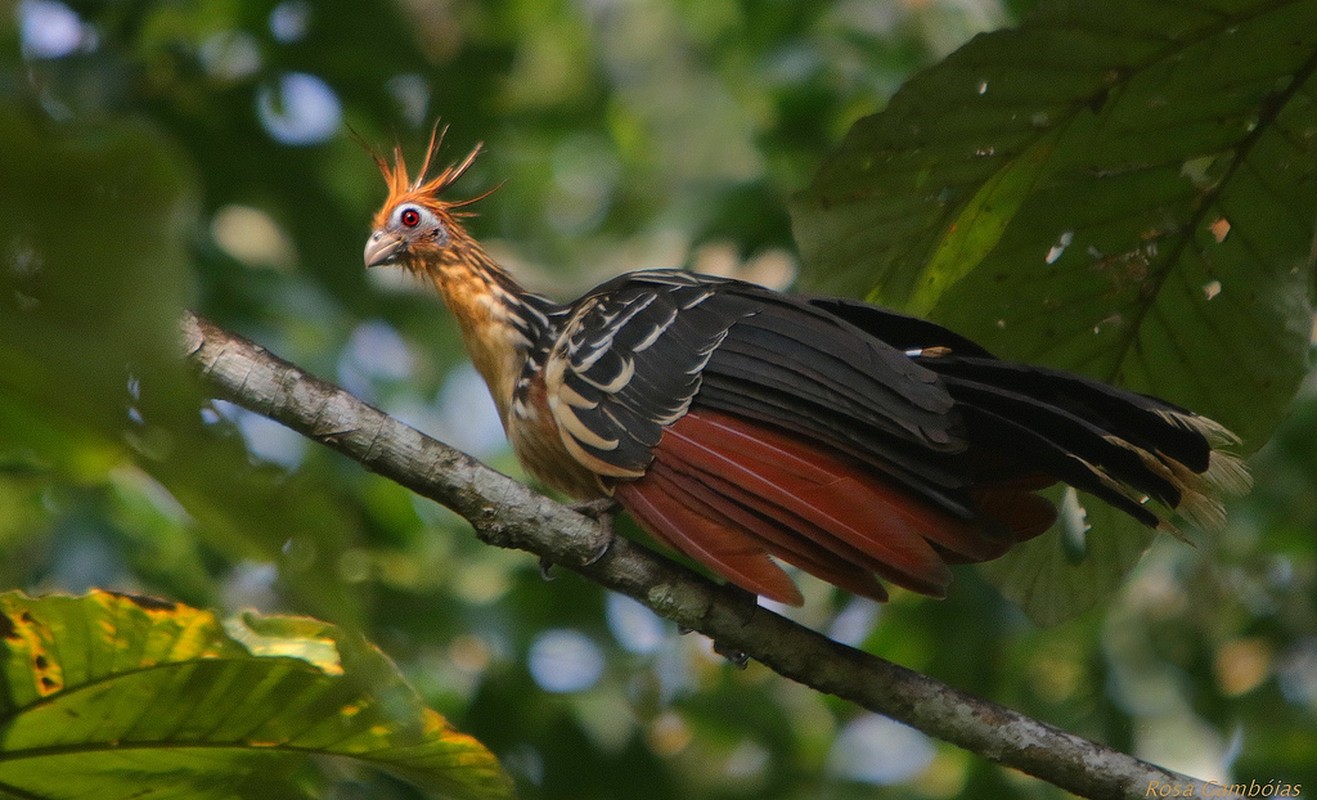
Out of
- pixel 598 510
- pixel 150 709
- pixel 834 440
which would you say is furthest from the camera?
pixel 598 510

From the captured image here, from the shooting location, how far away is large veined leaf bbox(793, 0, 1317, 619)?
9.21ft

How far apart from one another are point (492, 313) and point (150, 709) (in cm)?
180

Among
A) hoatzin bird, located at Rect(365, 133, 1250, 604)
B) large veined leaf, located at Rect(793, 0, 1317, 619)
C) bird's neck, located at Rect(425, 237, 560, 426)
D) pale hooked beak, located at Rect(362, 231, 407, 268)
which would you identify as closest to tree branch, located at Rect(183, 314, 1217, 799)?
hoatzin bird, located at Rect(365, 133, 1250, 604)

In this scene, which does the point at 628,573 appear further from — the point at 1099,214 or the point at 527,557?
the point at 527,557

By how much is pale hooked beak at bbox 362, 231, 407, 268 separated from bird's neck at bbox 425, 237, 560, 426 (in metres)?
0.09

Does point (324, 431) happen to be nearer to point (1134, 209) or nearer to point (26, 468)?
point (26, 468)

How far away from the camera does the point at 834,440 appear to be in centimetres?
272

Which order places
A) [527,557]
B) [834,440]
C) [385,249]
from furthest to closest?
[527,557] < [385,249] < [834,440]

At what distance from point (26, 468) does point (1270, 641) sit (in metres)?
5.02

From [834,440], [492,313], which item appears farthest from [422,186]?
[834,440]

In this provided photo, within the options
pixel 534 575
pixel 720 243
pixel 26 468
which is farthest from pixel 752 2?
pixel 26 468

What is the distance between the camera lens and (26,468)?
3424 mm

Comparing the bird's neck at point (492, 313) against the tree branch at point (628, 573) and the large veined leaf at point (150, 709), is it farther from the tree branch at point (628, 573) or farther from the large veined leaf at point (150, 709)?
the large veined leaf at point (150, 709)

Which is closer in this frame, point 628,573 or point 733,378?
point 628,573
